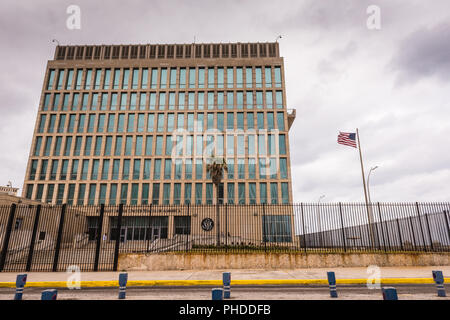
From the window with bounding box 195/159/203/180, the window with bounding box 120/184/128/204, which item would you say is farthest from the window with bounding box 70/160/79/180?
the window with bounding box 195/159/203/180

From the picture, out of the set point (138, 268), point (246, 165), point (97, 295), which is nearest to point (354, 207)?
point (138, 268)

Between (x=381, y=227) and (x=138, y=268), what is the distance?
14663 mm

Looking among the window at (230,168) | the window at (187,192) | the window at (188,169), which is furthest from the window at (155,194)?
the window at (230,168)

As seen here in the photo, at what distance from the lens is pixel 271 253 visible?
15.3 metres

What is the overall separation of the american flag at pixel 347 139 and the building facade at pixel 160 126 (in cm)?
1873

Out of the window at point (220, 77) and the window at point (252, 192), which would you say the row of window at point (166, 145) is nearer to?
the window at point (252, 192)

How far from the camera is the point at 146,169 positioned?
4394cm

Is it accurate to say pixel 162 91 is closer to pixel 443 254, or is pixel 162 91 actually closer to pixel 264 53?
pixel 264 53

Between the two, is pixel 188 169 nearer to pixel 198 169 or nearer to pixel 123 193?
pixel 198 169

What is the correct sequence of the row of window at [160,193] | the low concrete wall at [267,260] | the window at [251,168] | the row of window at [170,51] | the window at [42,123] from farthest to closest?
the row of window at [170,51], the window at [42,123], the window at [251,168], the row of window at [160,193], the low concrete wall at [267,260]

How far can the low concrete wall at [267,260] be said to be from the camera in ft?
49.3

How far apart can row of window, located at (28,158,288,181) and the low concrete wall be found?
1097 inches

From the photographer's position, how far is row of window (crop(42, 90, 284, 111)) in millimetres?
47188

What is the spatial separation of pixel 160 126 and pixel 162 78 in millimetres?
9961
